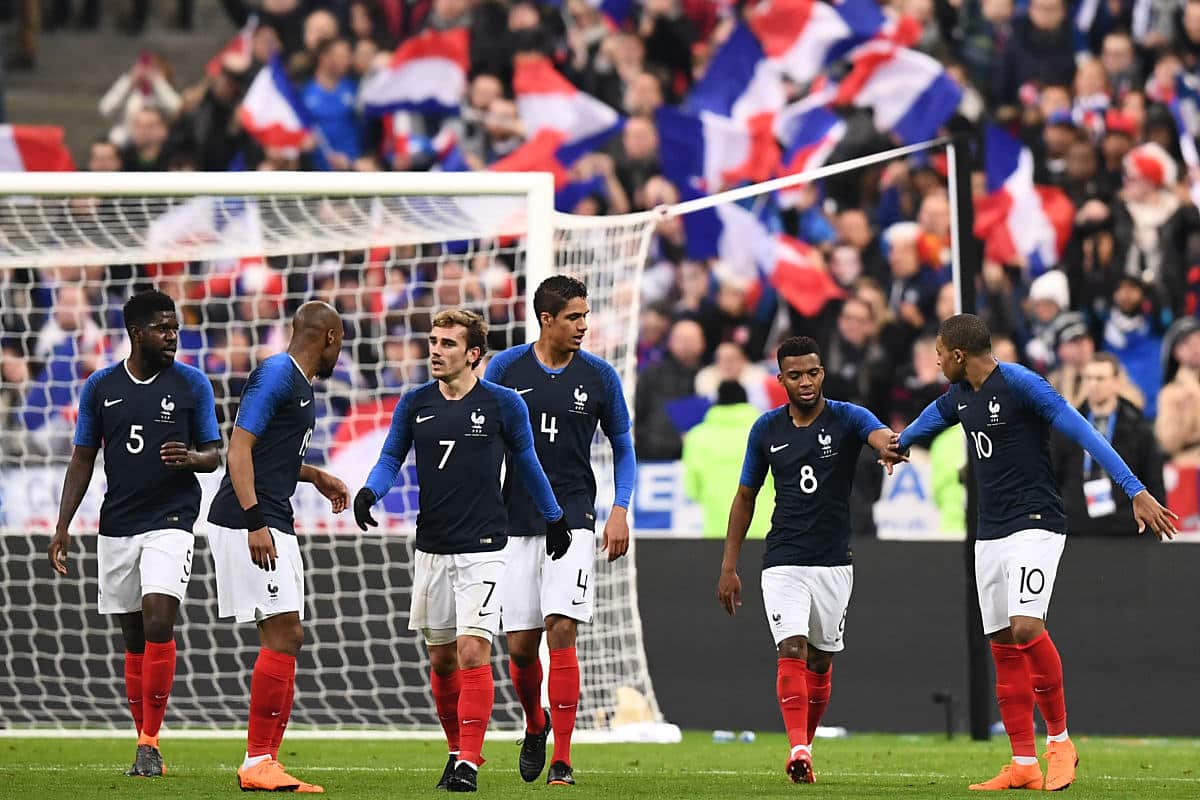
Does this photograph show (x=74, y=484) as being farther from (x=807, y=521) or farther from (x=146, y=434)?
(x=807, y=521)

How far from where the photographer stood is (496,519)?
25.5ft

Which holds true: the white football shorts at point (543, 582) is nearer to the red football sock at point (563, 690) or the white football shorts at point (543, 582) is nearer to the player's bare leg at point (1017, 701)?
the red football sock at point (563, 690)

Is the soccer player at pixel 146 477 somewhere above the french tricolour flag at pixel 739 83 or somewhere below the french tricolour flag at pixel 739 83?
below

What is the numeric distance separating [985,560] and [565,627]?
73.1 inches

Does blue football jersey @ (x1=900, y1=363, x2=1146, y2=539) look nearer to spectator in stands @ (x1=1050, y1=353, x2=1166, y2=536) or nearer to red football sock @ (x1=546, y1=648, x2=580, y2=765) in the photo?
red football sock @ (x1=546, y1=648, x2=580, y2=765)

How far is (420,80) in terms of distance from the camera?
682 inches

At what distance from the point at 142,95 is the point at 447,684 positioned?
37.3 ft

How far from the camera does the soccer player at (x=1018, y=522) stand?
7.83 metres

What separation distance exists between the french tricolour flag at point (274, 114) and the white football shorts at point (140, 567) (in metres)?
9.02

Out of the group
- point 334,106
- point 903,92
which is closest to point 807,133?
point 903,92

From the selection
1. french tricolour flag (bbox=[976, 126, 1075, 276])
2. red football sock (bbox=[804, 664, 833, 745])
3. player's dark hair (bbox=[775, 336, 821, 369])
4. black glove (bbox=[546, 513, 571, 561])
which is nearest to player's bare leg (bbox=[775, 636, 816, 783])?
red football sock (bbox=[804, 664, 833, 745])

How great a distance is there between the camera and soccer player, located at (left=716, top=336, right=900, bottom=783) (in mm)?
8430

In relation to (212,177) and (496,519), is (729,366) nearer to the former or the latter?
(212,177)

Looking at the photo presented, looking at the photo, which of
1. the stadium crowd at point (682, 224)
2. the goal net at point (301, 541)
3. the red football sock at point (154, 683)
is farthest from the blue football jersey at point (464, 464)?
the stadium crowd at point (682, 224)
